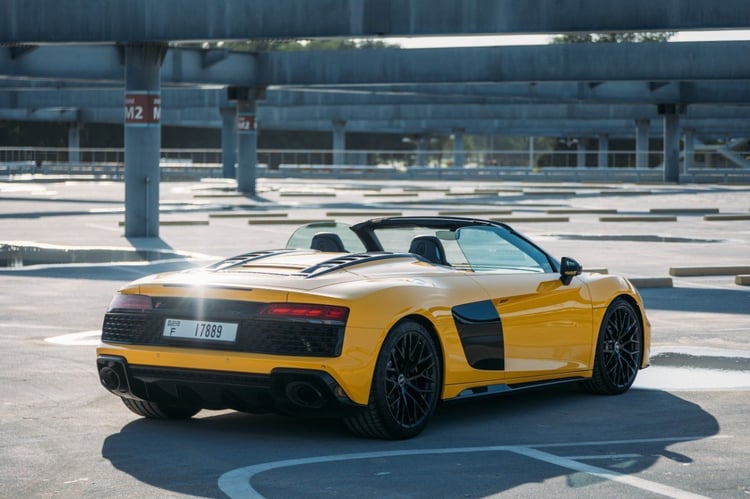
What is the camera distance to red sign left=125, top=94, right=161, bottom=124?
94.1ft

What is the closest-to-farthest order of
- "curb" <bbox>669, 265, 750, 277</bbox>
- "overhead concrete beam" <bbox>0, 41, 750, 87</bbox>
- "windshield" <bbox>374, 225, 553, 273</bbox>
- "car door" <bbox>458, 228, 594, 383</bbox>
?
"car door" <bbox>458, 228, 594, 383</bbox> < "windshield" <bbox>374, 225, 553, 273</bbox> < "curb" <bbox>669, 265, 750, 277</bbox> < "overhead concrete beam" <bbox>0, 41, 750, 87</bbox>

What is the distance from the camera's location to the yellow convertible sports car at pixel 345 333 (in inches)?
293

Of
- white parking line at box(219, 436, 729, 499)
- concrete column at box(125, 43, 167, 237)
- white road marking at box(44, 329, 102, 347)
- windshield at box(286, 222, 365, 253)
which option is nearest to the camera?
white parking line at box(219, 436, 729, 499)

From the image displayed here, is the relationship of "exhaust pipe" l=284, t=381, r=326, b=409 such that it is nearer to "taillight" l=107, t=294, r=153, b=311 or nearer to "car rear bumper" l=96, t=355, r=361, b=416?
"car rear bumper" l=96, t=355, r=361, b=416

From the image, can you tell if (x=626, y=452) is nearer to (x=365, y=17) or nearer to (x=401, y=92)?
(x=365, y=17)

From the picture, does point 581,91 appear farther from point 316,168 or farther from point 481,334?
point 481,334

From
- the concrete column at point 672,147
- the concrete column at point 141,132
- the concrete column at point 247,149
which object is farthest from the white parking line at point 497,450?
the concrete column at point 672,147

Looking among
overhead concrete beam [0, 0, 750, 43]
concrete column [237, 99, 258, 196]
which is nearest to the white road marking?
overhead concrete beam [0, 0, 750, 43]

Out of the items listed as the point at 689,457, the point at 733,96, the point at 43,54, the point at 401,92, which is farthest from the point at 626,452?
the point at 733,96

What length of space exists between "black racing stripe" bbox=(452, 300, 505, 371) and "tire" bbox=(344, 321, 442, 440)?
27cm

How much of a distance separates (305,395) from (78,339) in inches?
200

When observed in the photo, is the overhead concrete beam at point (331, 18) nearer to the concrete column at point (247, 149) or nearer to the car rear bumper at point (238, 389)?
the car rear bumper at point (238, 389)

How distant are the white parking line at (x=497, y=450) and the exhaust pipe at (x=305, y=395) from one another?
0.32 meters

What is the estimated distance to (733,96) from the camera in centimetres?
6050
